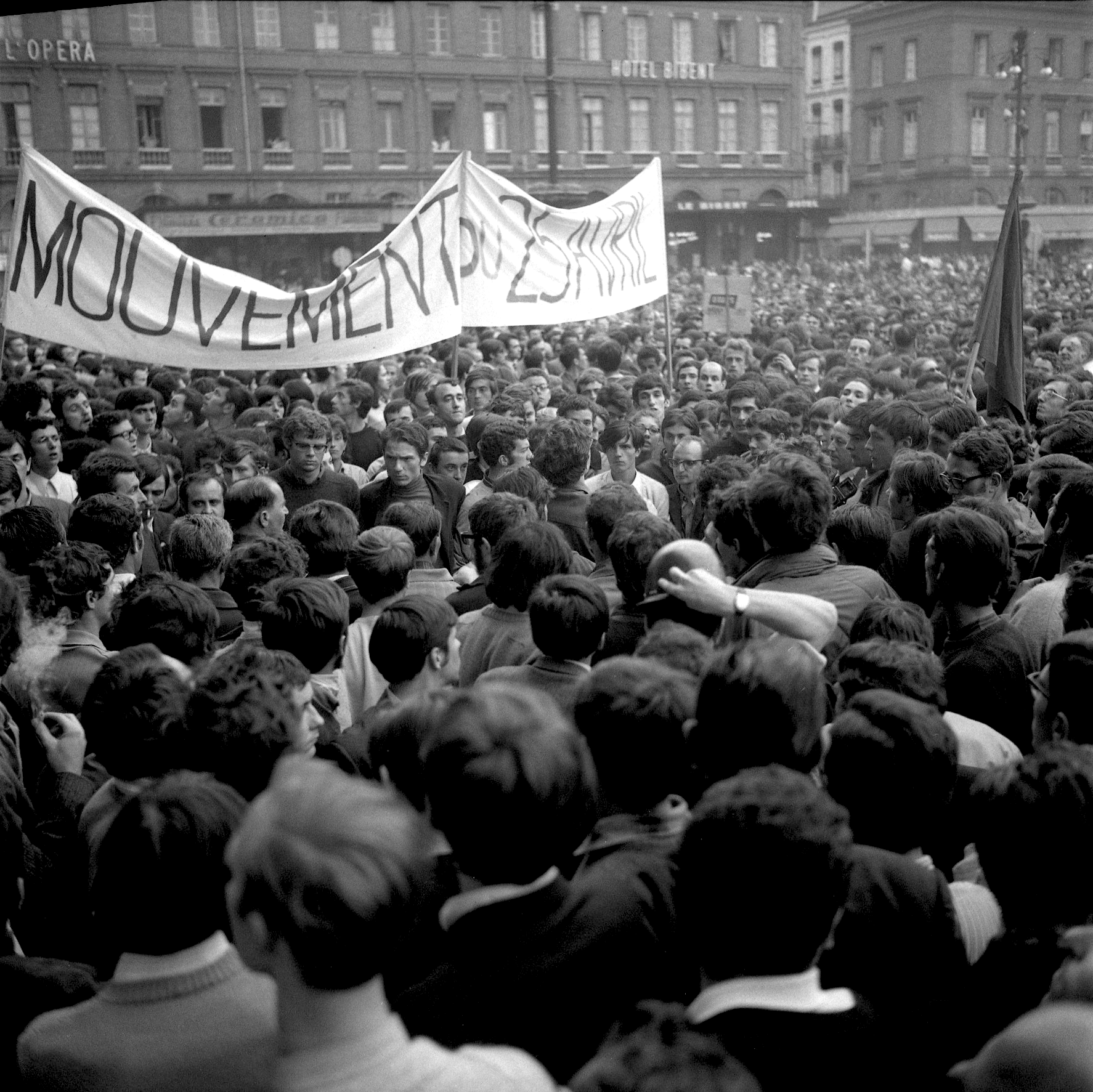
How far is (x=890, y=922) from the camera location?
87.4 inches

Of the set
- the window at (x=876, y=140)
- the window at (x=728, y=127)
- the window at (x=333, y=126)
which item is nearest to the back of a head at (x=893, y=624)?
the window at (x=333, y=126)

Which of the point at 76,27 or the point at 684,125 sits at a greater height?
the point at 76,27

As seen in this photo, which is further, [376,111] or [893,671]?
[376,111]

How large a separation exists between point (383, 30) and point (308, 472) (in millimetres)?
46886

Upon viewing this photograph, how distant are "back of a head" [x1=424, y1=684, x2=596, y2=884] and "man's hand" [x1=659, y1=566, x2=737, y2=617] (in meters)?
1.35

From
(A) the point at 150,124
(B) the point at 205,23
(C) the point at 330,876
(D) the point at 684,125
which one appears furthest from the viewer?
(D) the point at 684,125

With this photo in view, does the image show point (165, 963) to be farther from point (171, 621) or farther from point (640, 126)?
point (640, 126)

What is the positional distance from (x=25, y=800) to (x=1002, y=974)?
88.2 inches

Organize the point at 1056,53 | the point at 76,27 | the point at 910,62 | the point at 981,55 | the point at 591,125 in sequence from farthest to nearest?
the point at 910,62
the point at 981,55
the point at 1056,53
the point at 591,125
the point at 76,27

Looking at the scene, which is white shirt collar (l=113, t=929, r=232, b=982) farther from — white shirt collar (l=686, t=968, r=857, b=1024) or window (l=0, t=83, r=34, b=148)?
window (l=0, t=83, r=34, b=148)

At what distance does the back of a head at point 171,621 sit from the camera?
11.7 feet

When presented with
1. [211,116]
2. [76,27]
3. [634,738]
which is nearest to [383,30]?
[211,116]

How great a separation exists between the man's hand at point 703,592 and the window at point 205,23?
155 feet

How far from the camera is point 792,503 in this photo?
3850 mm
